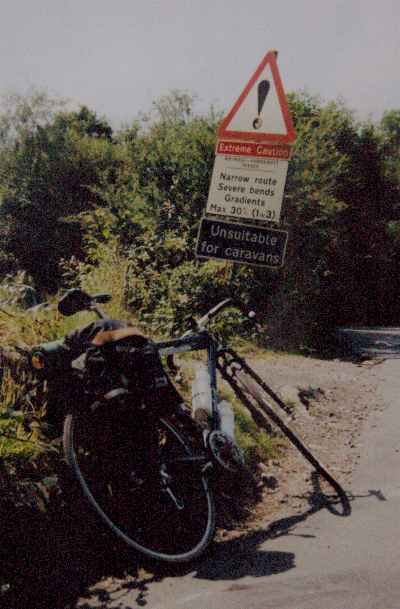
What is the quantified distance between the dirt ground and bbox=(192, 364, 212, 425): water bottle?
722 millimetres

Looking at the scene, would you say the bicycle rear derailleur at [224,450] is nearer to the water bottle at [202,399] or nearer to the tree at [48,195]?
the water bottle at [202,399]

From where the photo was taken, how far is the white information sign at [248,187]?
4742mm

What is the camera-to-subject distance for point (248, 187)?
4.82 meters

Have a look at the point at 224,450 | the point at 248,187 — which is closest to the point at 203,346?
the point at 224,450

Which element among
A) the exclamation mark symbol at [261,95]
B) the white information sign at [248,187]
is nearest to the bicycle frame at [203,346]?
the white information sign at [248,187]

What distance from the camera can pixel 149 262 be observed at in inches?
448

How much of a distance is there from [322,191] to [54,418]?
1088 centimetres

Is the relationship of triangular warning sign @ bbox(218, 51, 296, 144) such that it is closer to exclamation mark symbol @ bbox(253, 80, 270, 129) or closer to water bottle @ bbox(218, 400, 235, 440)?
exclamation mark symbol @ bbox(253, 80, 270, 129)

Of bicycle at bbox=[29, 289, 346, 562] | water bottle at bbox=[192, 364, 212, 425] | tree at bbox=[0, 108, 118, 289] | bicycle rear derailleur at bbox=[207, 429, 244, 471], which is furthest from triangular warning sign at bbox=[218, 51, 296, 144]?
tree at bbox=[0, 108, 118, 289]

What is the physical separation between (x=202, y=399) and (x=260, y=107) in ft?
7.92

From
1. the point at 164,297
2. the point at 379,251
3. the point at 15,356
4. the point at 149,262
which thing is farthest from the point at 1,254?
the point at 15,356

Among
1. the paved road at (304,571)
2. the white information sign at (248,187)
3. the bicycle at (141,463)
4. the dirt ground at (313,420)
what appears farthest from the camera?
the white information sign at (248,187)

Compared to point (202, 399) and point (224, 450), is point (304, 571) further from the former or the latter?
point (202, 399)

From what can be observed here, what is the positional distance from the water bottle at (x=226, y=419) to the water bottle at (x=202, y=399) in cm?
12
